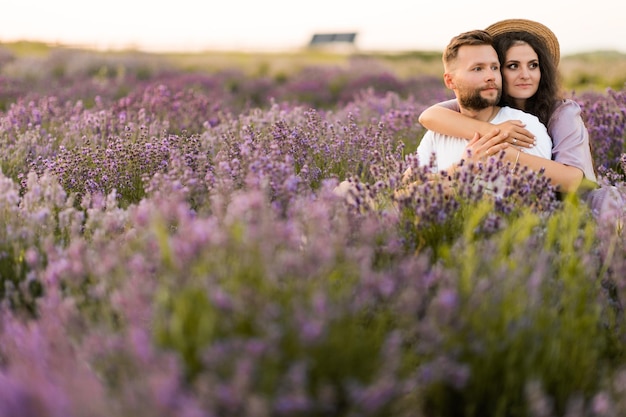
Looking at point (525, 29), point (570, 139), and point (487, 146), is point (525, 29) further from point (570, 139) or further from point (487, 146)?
point (487, 146)

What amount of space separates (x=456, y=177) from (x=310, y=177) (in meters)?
1.13

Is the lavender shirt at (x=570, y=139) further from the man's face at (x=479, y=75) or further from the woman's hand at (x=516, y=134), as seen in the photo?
the man's face at (x=479, y=75)

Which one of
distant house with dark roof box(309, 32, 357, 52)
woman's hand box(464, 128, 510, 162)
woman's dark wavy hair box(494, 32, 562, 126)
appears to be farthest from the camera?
distant house with dark roof box(309, 32, 357, 52)

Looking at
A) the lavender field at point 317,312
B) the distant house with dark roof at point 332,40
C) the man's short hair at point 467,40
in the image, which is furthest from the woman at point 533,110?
the distant house with dark roof at point 332,40

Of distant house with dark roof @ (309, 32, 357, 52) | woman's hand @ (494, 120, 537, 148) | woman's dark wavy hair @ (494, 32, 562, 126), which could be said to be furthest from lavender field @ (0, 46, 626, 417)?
distant house with dark roof @ (309, 32, 357, 52)

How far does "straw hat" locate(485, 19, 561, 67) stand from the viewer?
4.41 m

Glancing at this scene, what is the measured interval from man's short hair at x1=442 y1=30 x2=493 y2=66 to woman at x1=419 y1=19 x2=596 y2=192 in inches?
11.3

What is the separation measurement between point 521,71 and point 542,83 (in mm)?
305

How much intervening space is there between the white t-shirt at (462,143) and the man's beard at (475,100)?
109 mm

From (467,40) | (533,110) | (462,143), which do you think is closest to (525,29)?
(533,110)

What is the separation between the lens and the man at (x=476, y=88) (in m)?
3.96

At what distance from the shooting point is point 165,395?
1.38m

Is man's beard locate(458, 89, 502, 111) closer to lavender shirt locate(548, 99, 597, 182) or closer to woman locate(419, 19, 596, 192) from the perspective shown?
woman locate(419, 19, 596, 192)

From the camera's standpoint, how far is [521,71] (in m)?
4.21
